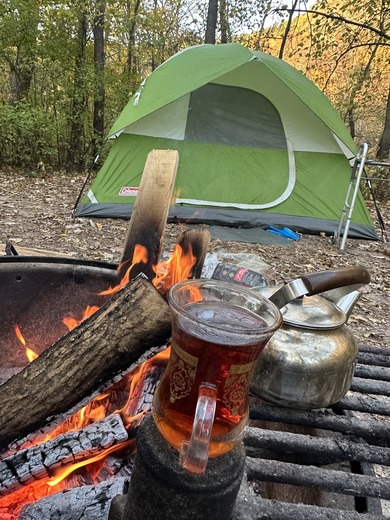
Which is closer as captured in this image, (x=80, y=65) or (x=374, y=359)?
(x=374, y=359)

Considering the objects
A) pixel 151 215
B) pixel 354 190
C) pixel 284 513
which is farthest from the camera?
pixel 354 190

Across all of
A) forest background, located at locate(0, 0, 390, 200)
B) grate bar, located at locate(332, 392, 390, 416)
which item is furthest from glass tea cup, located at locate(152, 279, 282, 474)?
forest background, located at locate(0, 0, 390, 200)

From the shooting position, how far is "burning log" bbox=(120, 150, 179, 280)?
1.71 meters

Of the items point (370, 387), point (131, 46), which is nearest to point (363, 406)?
point (370, 387)

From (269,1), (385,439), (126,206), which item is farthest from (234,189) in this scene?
(269,1)

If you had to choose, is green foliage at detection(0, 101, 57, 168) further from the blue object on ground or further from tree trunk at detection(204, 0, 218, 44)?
the blue object on ground

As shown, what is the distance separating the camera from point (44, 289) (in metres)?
1.69

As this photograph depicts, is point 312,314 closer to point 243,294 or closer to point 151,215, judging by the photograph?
point 243,294

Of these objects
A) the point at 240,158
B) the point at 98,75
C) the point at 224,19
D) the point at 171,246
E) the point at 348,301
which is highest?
the point at 224,19

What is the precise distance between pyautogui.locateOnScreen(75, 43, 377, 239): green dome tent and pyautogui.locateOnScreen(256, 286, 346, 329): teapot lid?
3.98 meters

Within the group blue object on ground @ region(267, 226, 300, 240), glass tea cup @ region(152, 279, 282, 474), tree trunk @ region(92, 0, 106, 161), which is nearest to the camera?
glass tea cup @ region(152, 279, 282, 474)

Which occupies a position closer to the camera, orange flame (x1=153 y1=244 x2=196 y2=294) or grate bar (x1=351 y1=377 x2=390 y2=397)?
grate bar (x1=351 y1=377 x2=390 y2=397)

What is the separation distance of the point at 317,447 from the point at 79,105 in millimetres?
8460

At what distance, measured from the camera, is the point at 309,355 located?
1.07 m
